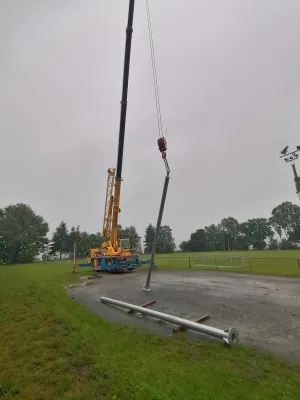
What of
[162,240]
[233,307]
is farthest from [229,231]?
[233,307]

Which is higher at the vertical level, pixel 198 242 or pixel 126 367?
pixel 198 242

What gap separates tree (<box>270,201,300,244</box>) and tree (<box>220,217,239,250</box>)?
1699 centimetres

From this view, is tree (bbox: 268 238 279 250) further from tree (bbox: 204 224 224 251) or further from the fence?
the fence

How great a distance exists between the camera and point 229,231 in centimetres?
11981

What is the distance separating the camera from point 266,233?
361ft

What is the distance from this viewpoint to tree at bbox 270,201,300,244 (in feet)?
368

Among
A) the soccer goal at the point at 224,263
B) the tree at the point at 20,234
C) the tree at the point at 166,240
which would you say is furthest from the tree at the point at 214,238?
the soccer goal at the point at 224,263

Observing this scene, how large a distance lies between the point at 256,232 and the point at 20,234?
91108 millimetres

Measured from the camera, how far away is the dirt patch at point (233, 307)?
5.95 metres

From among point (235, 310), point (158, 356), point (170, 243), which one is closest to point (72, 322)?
point (158, 356)

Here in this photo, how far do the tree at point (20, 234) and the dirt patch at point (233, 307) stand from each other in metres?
59.9

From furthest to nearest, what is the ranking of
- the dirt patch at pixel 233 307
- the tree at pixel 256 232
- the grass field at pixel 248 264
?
the tree at pixel 256 232 < the grass field at pixel 248 264 < the dirt patch at pixel 233 307

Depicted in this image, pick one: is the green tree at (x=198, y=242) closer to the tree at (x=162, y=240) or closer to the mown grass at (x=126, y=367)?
the tree at (x=162, y=240)

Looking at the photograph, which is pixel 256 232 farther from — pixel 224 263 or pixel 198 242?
pixel 224 263
